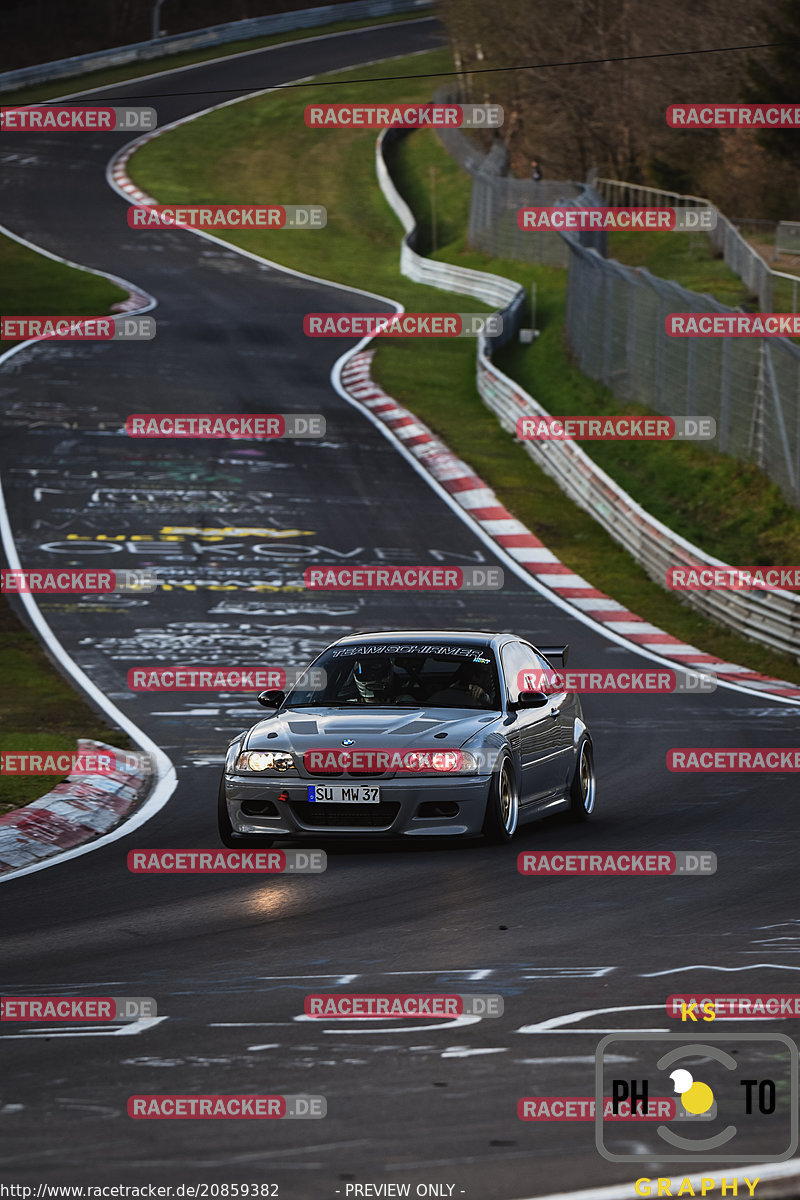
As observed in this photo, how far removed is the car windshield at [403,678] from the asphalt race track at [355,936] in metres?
1.01

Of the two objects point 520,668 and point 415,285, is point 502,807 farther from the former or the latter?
point 415,285

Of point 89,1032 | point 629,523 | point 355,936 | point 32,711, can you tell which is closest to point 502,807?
point 355,936

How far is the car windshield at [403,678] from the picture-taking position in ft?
40.9

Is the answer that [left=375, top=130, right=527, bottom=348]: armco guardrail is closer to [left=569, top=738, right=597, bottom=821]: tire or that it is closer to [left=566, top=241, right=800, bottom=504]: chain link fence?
[left=566, top=241, right=800, bottom=504]: chain link fence

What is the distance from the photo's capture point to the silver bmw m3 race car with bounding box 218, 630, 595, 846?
11383 millimetres

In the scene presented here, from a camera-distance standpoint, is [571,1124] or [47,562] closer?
[571,1124]

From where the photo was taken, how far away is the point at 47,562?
84.3 feet

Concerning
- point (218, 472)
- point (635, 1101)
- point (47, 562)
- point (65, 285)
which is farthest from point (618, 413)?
point (635, 1101)

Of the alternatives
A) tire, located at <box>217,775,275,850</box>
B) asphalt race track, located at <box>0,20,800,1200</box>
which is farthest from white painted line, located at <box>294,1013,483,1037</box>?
tire, located at <box>217,775,275,850</box>

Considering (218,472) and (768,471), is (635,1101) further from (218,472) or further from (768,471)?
(218,472)

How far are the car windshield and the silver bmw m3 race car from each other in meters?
0.01

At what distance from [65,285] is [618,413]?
18.1 meters

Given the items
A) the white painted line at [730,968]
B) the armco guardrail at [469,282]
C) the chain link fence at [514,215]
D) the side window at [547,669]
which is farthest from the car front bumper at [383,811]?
the chain link fence at [514,215]

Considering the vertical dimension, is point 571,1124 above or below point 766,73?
below
